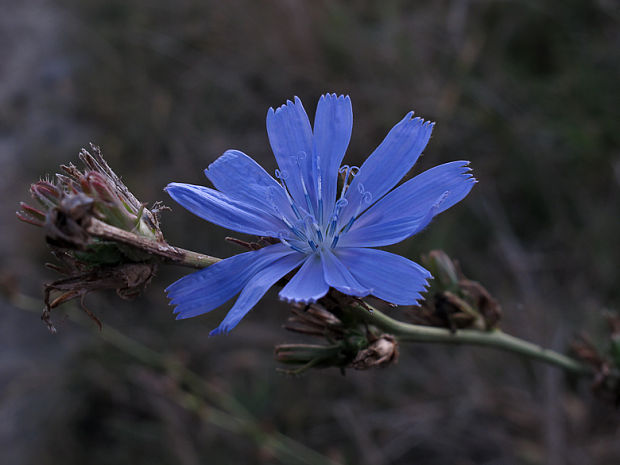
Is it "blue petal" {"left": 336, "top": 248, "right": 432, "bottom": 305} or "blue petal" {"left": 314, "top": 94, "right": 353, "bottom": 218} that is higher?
"blue petal" {"left": 314, "top": 94, "right": 353, "bottom": 218}

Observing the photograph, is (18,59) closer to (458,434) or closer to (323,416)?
(323,416)

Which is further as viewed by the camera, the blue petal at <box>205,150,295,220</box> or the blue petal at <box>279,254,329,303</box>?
the blue petal at <box>205,150,295,220</box>

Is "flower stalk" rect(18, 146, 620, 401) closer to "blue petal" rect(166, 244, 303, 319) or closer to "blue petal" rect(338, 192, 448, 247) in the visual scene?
"blue petal" rect(166, 244, 303, 319)

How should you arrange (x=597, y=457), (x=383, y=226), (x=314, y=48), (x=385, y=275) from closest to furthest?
(x=385, y=275)
(x=383, y=226)
(x=597, y=457)
(x=314, y=48)

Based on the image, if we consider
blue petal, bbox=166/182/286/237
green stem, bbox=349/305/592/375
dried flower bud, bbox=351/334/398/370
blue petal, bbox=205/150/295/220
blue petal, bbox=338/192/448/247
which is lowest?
dried flower bud, bbox=351/334/398/370

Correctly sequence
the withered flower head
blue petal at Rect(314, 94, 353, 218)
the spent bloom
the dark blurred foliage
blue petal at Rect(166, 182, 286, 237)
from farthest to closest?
the dark blurred foliage
blue petal at Rect(314, 94, 353, 218)
blue petal at Rect(166, 182, 286, 237)
the spent bloom
the withered flower head

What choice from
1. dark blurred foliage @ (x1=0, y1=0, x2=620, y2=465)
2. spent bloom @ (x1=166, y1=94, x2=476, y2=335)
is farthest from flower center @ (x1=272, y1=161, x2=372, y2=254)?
dark blurred foliage @ (x1=0, y1=0, x2=620, y2=465)

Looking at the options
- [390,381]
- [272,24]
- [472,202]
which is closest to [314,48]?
[272,24]
